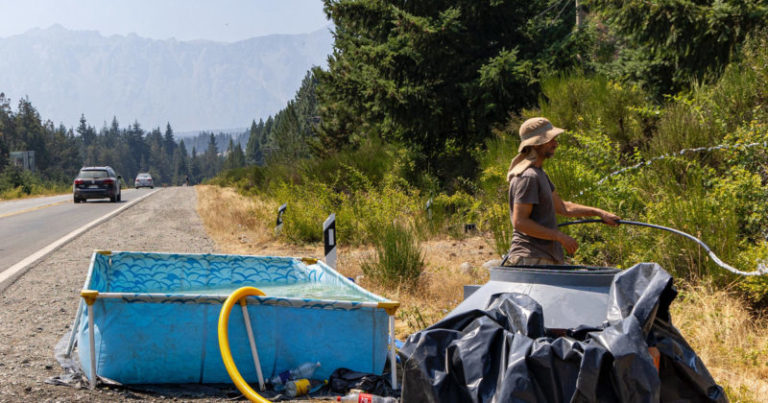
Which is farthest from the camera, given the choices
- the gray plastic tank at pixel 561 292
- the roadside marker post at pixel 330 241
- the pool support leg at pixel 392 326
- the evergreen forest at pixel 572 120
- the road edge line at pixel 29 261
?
the road edge line at pixel 29 261

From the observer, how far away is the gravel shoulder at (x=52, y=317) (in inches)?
152

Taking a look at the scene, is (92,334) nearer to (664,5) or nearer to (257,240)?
(664,5)

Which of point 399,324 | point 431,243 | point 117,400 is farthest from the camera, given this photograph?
point 431,243

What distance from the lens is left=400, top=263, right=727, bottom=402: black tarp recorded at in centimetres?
223

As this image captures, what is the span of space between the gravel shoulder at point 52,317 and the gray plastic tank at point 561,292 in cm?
198

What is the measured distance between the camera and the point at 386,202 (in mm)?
10688

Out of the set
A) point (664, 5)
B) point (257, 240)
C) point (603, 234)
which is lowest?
point (257, 240)

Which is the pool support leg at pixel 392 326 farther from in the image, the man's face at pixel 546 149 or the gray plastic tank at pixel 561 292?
the man's face at pixel 546 149

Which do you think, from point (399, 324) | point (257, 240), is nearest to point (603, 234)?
point (399, 324)

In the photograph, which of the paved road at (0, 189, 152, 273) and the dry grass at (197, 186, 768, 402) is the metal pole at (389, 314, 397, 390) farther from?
the paved road at (0, 189, 152, 273)

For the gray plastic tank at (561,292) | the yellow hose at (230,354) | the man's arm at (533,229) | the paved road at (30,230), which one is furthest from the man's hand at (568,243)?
the paved road at (30,230)

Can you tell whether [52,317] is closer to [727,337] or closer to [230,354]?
[230,354]

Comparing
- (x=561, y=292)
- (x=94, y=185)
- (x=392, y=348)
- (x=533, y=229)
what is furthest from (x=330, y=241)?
(x=94, y=185)

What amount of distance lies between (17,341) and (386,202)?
6480 millimetres
